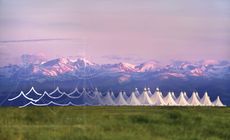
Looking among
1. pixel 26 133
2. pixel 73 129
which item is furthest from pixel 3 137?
pixel 73 129

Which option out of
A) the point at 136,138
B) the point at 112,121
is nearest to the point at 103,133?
the point at 136,138

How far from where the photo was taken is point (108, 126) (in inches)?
734

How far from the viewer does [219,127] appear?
19.7 meters

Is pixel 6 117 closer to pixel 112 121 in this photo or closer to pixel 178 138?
pixel 112 121

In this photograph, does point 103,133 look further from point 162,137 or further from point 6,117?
point 6,117

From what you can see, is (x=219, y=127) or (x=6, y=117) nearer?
(x=219, y=127)

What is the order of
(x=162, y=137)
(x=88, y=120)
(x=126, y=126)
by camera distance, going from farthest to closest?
(x=88, y=120) < (x=126, y=126) < (x=162, y=137)

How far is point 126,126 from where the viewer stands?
19.1 meters

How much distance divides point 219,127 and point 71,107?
1019cm

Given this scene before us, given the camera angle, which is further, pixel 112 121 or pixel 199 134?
pixel 112 121

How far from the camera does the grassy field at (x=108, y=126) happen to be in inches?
643

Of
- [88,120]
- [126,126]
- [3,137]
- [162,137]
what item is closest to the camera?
[3,137]

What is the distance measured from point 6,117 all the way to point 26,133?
508 cm

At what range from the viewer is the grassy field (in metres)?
16.3
